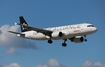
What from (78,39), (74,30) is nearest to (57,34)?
(74,30)

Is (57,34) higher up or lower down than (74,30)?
lower down

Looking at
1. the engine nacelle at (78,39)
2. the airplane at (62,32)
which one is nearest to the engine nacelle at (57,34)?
the airplane at (62,32)

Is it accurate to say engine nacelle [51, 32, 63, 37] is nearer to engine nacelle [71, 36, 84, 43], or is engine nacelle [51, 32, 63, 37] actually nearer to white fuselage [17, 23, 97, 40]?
white fuselage [17, 23, 97, 40]

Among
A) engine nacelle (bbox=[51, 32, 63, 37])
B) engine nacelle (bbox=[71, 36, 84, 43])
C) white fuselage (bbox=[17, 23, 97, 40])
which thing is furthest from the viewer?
engine nacelle (bbox=[71, 36, 84, 43])

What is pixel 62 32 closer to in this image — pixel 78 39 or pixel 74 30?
pixel 74 30

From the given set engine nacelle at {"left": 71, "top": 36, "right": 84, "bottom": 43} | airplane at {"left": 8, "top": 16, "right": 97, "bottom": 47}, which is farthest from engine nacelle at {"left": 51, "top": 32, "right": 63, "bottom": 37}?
engine nacelle at {"left": 71, "top": 36, "right": 84, "bottom": 43}

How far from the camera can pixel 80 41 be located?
110m

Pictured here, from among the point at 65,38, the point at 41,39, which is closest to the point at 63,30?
the point at 65,38

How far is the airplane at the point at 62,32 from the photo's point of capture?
102312 mm

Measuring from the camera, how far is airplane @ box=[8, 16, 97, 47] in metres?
102

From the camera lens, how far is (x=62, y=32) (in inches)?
4107

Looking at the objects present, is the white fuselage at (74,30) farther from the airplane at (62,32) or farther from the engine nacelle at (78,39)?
Result: the engine nacelle at (78,39)

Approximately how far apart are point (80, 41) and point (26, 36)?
62.1ft

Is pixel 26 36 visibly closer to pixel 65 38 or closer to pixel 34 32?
pixel 34 32
